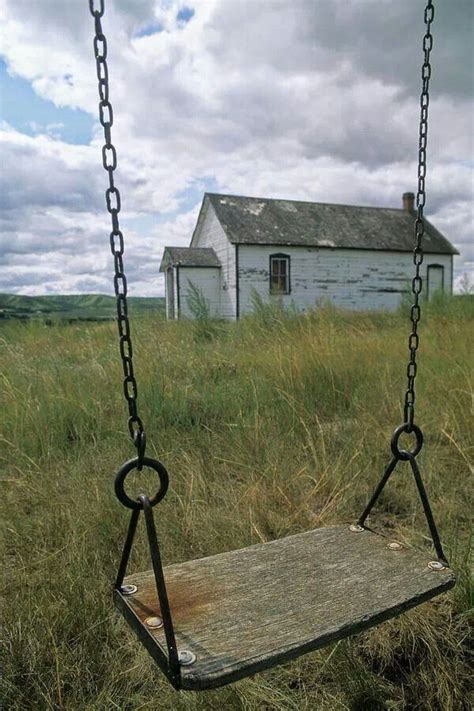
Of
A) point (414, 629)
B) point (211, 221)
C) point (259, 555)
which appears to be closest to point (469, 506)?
point (414, 629)

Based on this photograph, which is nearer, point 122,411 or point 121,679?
point 121,679

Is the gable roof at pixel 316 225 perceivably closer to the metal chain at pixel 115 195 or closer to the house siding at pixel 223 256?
the house siding at pixel 223 256

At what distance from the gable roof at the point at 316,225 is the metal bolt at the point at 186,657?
12786 mm

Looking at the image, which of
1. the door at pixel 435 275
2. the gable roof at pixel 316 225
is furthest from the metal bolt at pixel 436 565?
the door at pixel 435 275

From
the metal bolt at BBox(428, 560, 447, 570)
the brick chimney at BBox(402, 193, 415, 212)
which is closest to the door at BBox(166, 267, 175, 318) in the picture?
the brick chimney at BBox(402, 193, 415, 212)

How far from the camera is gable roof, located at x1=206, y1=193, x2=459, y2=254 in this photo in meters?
13.8

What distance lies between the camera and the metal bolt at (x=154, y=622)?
2.89 feet

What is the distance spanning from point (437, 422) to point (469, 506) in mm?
898

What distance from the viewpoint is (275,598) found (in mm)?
1010

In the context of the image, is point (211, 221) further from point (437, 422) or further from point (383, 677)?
point (383, 677)

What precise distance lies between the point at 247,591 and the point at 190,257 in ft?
43.9

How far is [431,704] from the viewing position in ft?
3.83

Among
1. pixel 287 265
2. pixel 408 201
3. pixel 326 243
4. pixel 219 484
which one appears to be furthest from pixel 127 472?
pixel 408 201

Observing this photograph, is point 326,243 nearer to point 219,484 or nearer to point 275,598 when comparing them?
point 219,484
